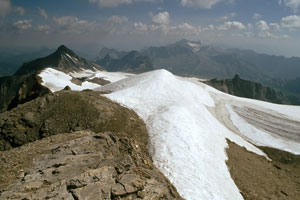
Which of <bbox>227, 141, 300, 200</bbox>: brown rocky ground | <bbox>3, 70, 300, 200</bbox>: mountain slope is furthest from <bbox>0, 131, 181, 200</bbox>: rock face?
<bbox>227, 141, 300, 200</bbox>: brown rocky ground

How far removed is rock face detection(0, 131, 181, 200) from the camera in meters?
9.27

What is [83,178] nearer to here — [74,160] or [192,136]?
[74,160]

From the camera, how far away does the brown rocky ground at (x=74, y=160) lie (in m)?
9.56

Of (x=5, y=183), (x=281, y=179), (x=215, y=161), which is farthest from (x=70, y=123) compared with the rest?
(x=281, y=179)


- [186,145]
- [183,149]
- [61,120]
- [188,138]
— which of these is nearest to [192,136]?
[188,138]

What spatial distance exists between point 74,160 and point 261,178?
20729 mm

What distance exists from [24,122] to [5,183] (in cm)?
1408

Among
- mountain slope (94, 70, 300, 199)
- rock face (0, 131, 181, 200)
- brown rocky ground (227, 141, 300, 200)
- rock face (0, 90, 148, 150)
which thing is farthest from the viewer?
rock face (0, 90, 148, 150)

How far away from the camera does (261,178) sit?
2039cm

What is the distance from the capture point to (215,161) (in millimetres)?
20359

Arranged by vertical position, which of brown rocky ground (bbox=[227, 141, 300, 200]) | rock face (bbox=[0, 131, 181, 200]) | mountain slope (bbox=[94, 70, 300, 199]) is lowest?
brown rocky ground (bbox=[227, 141, 300, 200])

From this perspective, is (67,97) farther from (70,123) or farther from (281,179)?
(281,179)

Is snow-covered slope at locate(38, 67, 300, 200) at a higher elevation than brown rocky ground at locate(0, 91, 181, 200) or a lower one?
lower

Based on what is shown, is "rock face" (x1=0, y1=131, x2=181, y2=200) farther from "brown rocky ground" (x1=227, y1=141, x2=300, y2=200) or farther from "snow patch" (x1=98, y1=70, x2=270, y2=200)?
"brown rocky ground" (x1=227, y1=141, x2=300, y2=200)
